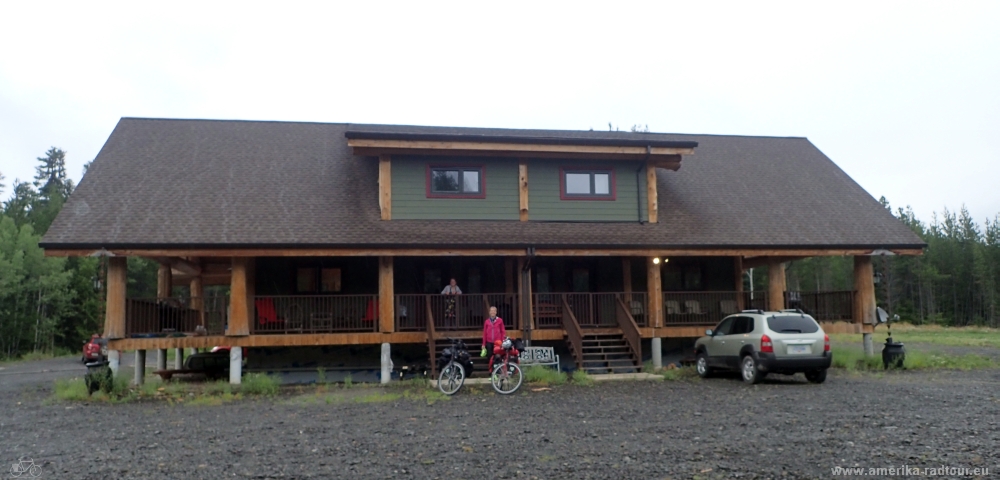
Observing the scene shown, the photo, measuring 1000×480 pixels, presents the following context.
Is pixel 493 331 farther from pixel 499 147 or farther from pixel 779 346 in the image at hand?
pixel 779 346

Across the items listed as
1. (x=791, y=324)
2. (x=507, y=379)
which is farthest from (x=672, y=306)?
(x=507, y=379)

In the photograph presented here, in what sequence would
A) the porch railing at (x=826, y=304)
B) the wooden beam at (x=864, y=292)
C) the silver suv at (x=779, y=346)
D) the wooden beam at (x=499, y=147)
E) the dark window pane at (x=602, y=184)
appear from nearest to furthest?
the silver suv at (x=779, y=346) → the wooden beam at (x=499, y=147) → the wooden beam at (x=864, y=292) → the dark window pane at (x=602, y=184) → the porch railing at (x=826, y=304)

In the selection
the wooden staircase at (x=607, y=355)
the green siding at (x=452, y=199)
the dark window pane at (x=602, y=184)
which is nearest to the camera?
the wooden staircase at (x=607, y=355)

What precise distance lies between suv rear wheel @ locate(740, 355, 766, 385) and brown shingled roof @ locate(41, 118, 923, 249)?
12.3ft

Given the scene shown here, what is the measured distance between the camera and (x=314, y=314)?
1934 cm

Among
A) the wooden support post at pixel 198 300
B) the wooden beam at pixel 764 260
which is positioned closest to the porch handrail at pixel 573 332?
the wooden beam at pixel 764 260

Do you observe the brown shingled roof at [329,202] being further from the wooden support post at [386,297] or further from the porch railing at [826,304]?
the porch railing at [826,304]

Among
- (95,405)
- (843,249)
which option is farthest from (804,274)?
(95,405)

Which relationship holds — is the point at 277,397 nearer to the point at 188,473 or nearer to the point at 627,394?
the point at 627,394

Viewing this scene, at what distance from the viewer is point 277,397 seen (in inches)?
632

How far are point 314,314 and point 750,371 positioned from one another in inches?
402

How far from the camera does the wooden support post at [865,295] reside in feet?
68.1

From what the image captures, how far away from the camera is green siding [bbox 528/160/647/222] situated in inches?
811

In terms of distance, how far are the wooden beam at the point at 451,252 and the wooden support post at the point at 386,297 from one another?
0.56 metres
